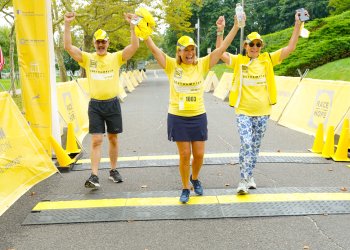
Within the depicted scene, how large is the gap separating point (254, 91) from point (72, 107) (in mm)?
5401

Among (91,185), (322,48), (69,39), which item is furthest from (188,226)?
(322,48)

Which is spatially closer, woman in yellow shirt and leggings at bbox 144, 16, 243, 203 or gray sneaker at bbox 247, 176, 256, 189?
woman in yellow shirt and leggings at bbox 144, 16, 243, 203

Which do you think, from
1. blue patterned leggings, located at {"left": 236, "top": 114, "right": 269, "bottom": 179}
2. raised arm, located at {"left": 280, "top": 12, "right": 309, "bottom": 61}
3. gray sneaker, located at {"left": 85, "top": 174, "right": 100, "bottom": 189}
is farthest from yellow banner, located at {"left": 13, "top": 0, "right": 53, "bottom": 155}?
raised arm, located at {"left": 280, "top": 12, "right": 309, "bottom": 61}

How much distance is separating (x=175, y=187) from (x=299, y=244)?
2125 mm

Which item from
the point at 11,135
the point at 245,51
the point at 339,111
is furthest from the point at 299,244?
the point at 339,111

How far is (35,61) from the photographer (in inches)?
257

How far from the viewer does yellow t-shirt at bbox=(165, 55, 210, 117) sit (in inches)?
181

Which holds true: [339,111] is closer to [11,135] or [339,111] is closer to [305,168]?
[305,168]

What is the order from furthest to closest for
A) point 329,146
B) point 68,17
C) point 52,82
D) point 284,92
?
point 284,92, point 329,146, point 52,82, point 68,17

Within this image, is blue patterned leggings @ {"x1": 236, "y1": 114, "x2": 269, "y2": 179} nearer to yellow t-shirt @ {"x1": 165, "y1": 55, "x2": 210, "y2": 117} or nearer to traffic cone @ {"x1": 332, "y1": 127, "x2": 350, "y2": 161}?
yellow t-shirt @ {"x1": 165, "y1": 55, "x2": 210, "y2": 117}

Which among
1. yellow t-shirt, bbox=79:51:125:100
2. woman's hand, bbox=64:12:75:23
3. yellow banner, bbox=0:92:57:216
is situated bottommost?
yellow banner, bbox=0:92:57:216

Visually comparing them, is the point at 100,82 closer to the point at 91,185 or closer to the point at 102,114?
the point at 102,114

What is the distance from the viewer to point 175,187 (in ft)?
18.1

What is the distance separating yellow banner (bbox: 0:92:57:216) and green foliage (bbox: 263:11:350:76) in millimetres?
17016
